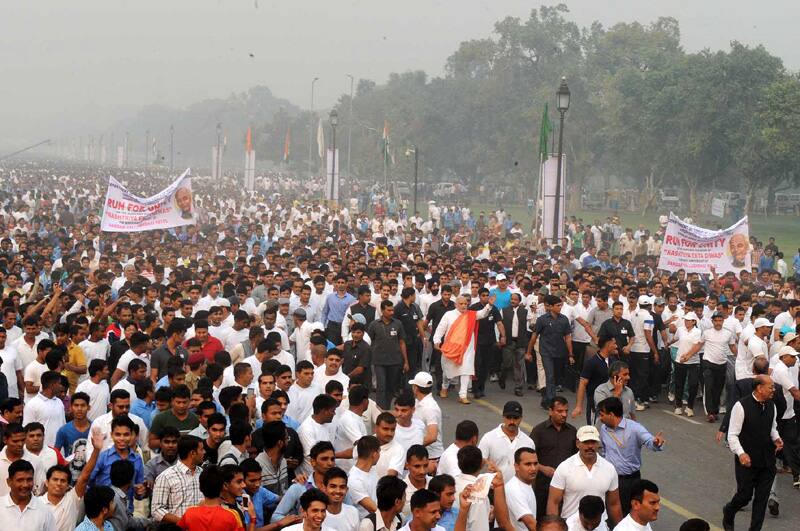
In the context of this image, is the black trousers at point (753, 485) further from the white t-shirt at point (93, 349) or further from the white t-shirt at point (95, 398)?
the white t-shirt at point (93, 349)

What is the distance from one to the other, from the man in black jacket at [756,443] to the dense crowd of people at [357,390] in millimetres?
19

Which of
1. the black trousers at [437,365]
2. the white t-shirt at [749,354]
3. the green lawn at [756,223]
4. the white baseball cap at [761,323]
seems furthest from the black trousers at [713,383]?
the green lawn at [756,223]

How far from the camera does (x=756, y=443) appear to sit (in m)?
9.37

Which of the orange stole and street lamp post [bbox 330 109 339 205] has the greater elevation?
street lamp post [bbox 330 109 339 205]

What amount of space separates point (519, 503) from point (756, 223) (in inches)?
2017

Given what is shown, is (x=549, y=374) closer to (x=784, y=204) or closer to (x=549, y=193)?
(x=549, y=193)

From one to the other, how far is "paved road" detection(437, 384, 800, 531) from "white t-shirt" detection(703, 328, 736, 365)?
843 mm

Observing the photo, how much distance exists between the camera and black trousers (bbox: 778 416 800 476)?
11086 millimetres

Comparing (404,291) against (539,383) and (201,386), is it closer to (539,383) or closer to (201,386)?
(539,383)

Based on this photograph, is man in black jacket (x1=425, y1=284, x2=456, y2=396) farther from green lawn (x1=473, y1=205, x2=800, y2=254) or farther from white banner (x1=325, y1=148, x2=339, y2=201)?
white banner (x1=325, y1=148, x2=339, y2=201)

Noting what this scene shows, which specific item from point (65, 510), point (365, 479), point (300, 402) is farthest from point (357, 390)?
→ point (65, 510)

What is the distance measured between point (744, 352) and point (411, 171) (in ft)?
214

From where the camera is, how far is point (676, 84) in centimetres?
5719

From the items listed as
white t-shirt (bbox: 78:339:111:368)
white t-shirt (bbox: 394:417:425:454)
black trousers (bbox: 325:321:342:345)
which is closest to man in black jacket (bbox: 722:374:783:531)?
white t-shirt (bbox: 394:417:425:454)
